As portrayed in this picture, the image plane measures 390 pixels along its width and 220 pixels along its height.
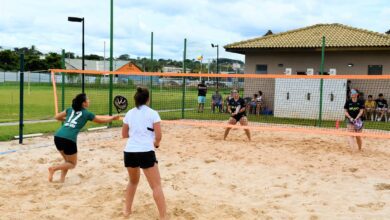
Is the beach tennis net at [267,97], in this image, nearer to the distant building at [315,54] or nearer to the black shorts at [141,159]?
the distant building at [315,54]

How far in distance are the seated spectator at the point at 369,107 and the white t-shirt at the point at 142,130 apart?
40.1 ft

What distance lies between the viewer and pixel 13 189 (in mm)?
5801

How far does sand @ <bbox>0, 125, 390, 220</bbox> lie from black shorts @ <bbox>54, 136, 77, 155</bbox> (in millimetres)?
519

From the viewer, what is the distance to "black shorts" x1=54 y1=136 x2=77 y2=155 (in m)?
5.91

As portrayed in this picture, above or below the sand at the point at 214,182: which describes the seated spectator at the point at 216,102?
above

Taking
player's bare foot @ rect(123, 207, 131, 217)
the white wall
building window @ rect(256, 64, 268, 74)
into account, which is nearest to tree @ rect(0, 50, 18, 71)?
building window @ rect(256, 64, 268, 74)

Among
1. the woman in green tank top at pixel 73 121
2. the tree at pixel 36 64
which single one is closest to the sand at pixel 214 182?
the woman in green tank top at pixel 73 121

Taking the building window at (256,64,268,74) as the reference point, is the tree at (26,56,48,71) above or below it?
above

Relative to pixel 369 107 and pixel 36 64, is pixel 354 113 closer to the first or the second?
pixel 369 107

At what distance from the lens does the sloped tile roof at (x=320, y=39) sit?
1665cm

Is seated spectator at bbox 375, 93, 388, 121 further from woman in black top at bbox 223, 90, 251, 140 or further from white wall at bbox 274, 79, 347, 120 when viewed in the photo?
woman in black top at bbox 223, 90, 251, 140

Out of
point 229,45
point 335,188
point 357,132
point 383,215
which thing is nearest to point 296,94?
point 229,45

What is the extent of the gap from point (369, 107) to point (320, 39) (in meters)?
4.14

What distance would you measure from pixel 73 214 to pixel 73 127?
60.1 inches
